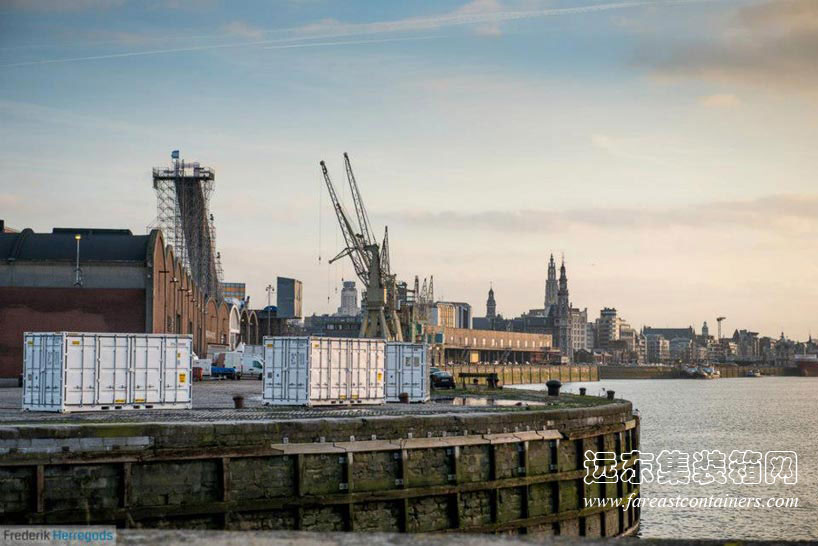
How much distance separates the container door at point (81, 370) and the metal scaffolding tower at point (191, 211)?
444ft

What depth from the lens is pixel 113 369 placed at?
40094 millimetres

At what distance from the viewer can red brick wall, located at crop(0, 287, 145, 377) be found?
7819 cm

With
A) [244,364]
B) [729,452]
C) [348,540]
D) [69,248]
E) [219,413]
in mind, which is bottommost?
[729,452]

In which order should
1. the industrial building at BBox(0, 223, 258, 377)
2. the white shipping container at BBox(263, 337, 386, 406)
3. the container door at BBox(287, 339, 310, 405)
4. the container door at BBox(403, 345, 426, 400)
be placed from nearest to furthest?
1. the container door at BBox(287, 339, 310, 405)
2. the white shipping container at BBox(263, 337, 386, 406)
3. the container door at BBox(403, 345, 426, 400)
4. the industrial building at BBox(0, 223, 258, 377)

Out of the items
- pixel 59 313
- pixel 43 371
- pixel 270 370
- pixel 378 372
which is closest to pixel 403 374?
pixel 378 372

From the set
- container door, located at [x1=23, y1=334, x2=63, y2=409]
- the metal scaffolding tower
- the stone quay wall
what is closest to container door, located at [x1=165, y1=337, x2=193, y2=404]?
container door, located at [x1=23, y1=334, x2=63, y2=409]

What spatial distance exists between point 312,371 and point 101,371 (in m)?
9.30

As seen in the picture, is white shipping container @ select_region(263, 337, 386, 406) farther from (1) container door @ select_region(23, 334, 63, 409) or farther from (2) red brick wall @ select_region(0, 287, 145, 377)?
(2) red brick wall @ select_region(0, 287, 145, 377)

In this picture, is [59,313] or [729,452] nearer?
[59,313]

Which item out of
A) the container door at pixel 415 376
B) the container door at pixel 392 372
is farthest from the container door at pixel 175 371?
the container door at pixel 415 376

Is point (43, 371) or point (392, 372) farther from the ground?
point (43, 371)

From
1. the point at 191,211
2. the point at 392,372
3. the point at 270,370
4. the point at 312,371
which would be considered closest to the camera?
the point at 312,371

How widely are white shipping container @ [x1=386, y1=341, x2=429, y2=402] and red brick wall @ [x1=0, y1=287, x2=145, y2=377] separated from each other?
116 feet

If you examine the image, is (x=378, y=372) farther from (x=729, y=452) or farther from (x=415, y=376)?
(x=729, y=452)
